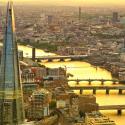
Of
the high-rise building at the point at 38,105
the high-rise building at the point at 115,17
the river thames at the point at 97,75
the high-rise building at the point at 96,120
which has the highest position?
the high-rise building at the point at 115,17

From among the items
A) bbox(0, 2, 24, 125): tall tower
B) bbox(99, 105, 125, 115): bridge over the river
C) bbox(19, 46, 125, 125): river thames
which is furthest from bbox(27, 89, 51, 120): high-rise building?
bbox(0, 2, 24, 125): tall tower

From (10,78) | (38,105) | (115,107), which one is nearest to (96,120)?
(38,105)

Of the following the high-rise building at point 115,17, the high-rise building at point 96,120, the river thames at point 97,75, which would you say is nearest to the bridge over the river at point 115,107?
the river thames at point 97,75

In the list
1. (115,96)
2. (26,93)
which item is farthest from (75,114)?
(115,96)

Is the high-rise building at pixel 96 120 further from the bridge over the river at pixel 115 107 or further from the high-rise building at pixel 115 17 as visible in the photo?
the high-rise building at pixel 115 17

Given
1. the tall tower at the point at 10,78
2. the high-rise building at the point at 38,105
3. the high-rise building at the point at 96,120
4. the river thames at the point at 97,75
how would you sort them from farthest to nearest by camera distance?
1. the river thames at the point at 97,75
2. the high-rise building at the point at 38,105
3. the high-rise building at the point at 96,120
4. the tall tower at the point at 10,78

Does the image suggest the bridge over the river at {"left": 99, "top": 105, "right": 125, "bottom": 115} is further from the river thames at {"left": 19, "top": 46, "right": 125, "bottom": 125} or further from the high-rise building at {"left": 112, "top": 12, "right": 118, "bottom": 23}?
the high-rise building at {"left": 112, "top": 12, "right": 118, "bottom": 23}

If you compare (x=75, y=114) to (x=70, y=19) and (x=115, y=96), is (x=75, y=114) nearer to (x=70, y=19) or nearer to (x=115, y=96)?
(x=115, y=96)

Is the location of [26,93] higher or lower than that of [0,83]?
lower

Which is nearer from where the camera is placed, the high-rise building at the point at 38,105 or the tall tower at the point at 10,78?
the tall tower at the point at 10,78
